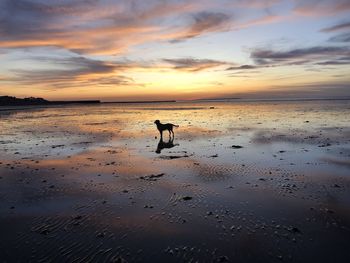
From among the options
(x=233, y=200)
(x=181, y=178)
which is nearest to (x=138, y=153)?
(x=181, y=178)

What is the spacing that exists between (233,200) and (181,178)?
3167mm

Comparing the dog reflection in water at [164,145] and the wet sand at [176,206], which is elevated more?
the wet sand at [176,206]

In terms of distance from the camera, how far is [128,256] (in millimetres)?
6621

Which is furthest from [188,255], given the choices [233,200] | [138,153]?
[138,153]

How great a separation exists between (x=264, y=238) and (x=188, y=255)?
77.5 inches

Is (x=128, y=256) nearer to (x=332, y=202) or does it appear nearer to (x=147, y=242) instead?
(x=147, y=242)

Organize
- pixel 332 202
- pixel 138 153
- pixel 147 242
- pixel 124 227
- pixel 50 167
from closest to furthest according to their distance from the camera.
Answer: pixel 147 242 < pixel 124 227 < pixel 332 202 < pixel 50 167 < pixel 138 153

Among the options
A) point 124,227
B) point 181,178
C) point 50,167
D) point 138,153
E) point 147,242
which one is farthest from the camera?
point 138,153

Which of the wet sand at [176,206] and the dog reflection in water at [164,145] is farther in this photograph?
the dog reflection in water at [164,145]

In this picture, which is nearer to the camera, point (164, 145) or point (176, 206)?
point (176, 206)

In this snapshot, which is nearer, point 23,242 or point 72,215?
point 23,242

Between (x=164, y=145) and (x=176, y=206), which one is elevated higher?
(x=176, y=206)

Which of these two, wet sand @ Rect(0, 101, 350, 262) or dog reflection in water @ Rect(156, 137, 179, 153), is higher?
wet sand @ Rect(0, 101, 350, 262)

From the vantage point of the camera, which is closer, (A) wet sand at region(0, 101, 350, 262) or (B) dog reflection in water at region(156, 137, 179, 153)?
(A) wet sand at region(0, 101, 350, 262)
